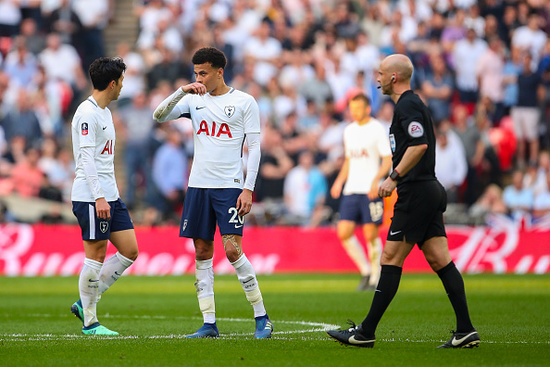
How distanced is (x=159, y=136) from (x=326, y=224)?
4.70 m

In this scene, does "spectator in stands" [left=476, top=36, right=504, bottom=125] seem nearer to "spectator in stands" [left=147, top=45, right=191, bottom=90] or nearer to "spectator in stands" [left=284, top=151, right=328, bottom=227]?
"spectator in stands" [left=284, top=151, right=328, bottom=227]

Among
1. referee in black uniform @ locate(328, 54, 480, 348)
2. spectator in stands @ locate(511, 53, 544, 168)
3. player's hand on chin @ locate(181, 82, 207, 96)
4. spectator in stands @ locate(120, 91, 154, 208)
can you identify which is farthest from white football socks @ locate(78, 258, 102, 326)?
spectator in stands @ locate(511, 53, 544, 168)

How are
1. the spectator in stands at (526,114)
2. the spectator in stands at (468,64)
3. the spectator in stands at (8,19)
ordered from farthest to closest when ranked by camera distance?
the spectator in stands at (8,19)
the spectator in stands at (468,64)
the spectator in stands at (526,114)

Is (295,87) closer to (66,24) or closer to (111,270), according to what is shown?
(66,24)

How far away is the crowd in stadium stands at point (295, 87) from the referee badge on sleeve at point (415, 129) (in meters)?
12.6

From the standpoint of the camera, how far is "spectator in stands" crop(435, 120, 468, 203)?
2139 centimetres

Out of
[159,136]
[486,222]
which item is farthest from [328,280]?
[159,136]

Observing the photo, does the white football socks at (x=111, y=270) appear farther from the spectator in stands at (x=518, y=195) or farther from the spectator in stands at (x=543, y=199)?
the spectator in stands at (x=543, y=199)

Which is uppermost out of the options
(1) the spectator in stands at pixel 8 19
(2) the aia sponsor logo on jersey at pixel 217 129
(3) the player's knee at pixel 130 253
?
(1) the spectator in stands at pixel 8 19

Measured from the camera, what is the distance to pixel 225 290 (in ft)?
52.9

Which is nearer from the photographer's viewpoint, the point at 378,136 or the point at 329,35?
the point at 378,136

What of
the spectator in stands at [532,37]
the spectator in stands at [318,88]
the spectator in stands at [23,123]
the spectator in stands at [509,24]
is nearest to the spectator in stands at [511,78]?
the spectator in stands at [532,37]

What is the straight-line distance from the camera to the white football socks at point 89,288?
948 centimetres

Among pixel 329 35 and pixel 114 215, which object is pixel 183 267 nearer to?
pixel 329 35
